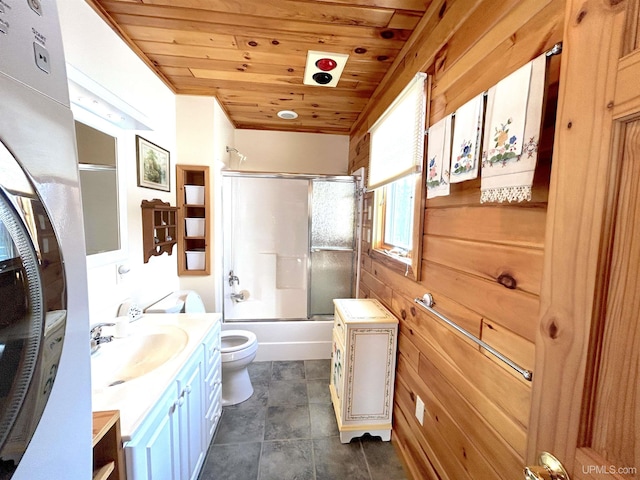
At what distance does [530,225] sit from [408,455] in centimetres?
150

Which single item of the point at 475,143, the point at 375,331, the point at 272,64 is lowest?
the point at 375,331

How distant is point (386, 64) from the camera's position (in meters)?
1.81

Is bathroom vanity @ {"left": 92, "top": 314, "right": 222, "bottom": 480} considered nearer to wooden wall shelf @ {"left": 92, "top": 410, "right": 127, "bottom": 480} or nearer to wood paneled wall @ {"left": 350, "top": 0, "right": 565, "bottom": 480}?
wooden wall shelf @ {"left": 92, "top": 410, "right": 127, "bottom": 480}

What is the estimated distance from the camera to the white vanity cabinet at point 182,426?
91 centimetres

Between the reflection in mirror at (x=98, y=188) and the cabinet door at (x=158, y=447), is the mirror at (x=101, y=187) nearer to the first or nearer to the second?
the reflection in mirror at (x=98, y=188)

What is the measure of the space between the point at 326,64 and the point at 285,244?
1.74m

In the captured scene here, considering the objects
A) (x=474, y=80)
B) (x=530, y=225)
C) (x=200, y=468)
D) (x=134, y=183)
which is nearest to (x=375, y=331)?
(x=530, y=225)

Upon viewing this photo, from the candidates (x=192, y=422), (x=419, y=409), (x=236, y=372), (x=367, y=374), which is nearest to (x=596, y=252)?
(x=419, y=409)

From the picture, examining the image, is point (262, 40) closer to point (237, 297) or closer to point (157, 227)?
point (157, 227)

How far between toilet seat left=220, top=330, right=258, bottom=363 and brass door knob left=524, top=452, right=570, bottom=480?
183 cm

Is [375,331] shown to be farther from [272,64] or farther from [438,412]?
[272,64]

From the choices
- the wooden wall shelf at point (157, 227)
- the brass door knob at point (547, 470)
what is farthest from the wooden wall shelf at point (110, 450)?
the wooden wall shelf at point (157, 227)

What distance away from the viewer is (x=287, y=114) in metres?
2.69

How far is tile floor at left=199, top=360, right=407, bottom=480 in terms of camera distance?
61.0 inches
